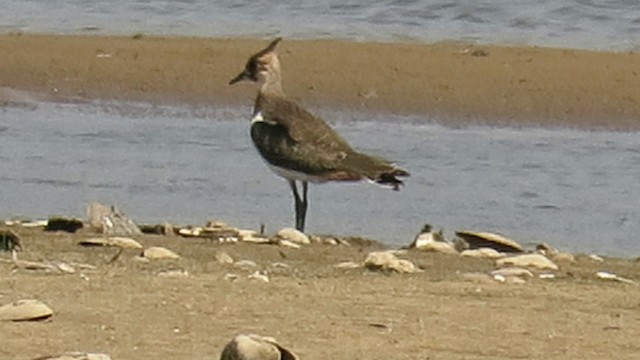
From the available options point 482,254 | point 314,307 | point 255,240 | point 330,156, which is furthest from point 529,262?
point 314,307

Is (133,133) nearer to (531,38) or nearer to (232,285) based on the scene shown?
(531,38)

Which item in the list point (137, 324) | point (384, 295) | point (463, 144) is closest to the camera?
point (137, 324)

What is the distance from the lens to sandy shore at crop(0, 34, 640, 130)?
617 inches

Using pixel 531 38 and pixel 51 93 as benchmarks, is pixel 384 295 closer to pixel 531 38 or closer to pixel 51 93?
pixel 51 93

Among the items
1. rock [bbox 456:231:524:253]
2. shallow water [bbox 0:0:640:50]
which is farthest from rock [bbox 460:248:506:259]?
shallow water [bbox 0:0:640:50]

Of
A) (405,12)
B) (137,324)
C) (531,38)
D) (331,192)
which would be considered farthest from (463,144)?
(137,324)

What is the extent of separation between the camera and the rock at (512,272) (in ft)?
26.1

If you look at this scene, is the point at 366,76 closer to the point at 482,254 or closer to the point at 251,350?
the point at 482,254

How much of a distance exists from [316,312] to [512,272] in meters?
1.73

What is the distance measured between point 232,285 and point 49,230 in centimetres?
235

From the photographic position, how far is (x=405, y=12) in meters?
19.8

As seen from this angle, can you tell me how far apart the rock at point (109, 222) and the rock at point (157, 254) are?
0.90m

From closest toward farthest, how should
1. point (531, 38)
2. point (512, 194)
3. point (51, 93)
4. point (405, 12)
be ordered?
1. point (512, 194)
2. point (51, 93)
3. point (531, 38)
4. point (405, 12)

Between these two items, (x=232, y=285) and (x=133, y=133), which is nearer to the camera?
(x=232, y=285)
